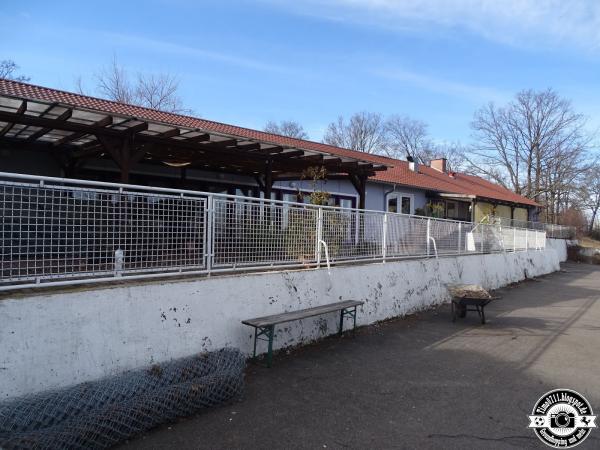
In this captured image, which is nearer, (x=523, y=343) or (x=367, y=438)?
(x=367, y=438)

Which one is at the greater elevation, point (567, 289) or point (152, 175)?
point (152, 175)

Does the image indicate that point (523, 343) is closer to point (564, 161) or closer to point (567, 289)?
point (567, 289)

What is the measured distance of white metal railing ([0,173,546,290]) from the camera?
3867mm

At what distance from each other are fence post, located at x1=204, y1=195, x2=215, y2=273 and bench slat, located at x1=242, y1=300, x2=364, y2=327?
2.74ft

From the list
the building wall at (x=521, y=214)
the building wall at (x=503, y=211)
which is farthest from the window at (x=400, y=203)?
the building wall at (x=521, y=214)

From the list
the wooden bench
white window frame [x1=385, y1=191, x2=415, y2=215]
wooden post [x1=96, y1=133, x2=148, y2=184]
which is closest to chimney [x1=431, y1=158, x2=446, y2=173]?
white window frame [x1=385, y1=191, x2=415, y2=215]

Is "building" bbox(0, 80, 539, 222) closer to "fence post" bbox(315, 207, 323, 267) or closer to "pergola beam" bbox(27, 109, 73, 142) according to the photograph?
"pergola beam" bbox(27, 109, 73, 142)

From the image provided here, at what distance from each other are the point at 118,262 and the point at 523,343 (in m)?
5.94

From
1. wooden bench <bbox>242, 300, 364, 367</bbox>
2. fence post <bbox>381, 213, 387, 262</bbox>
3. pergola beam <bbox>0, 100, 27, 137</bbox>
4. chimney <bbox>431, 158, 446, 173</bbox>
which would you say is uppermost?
chimney <bbox>431, 158, 446, 173</bbox>

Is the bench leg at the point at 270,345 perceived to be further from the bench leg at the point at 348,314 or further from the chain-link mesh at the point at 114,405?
the bench leg at the point at 348,314

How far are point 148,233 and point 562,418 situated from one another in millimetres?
4474

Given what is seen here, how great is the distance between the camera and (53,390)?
368 centimetres

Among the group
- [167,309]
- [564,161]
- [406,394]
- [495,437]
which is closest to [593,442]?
[495,437]

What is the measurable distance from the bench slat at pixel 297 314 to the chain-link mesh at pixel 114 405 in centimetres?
98
